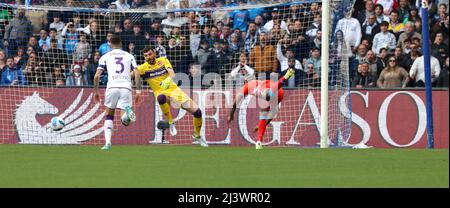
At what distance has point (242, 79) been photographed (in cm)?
2436

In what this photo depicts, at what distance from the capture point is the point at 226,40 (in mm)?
25125

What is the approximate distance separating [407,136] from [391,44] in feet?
7.54

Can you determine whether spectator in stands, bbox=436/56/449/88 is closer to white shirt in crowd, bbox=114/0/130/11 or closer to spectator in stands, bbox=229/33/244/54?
spectator in stands, bbox=229/33/244/54

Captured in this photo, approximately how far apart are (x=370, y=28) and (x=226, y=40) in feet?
11.5

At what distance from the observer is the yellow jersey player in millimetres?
22016

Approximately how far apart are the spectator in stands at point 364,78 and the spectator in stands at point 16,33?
816cm

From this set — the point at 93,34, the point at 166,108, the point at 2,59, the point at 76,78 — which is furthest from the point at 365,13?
the point at 2,59

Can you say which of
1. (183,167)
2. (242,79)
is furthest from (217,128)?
(183,167)

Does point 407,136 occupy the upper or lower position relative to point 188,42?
lower

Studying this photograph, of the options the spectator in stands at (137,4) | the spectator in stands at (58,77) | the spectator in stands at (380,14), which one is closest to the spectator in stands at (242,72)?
the spectator in stands at (137,4)

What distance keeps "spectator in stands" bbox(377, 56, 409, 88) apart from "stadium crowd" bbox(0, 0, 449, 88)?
→ 0.02 m

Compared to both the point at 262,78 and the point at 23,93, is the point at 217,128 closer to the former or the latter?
the point at 262,78

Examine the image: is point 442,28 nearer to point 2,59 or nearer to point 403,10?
point 403,10

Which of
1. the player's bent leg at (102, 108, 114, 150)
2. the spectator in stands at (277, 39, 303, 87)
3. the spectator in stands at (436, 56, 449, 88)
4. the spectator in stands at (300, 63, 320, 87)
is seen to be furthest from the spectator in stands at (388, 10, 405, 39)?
the player's bent leg at (102, 108, 114, 150)
